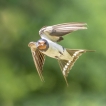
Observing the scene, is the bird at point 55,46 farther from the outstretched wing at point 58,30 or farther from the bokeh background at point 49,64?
the bokeh background at point 49,64

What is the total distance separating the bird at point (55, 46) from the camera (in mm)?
598

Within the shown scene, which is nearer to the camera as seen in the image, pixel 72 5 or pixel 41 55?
pixel 41 55

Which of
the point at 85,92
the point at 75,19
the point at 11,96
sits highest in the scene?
the point at 75,19

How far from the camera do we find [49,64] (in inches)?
47.3

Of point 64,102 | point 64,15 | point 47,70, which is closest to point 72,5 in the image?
point 64,15

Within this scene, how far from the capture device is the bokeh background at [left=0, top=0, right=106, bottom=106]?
1.19 metres

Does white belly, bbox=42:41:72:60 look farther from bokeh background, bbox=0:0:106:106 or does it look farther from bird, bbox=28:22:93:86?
bokeh background, bbox=0:0:106:106

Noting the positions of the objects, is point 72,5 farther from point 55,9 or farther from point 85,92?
point 85,92

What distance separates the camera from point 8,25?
1233mm

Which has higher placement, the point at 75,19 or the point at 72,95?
the point at 75,19

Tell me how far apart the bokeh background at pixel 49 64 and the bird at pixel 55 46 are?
0.53 meters

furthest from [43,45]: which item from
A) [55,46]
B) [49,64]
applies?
[49,64]

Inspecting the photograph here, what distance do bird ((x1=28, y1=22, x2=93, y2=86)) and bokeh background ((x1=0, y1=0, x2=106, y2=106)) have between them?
0.53 m

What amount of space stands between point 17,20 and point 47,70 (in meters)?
0.23
